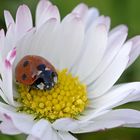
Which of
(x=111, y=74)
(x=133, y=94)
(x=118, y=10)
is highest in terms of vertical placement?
(x=118, y=10)

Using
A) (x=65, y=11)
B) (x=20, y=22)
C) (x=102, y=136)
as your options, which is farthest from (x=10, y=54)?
(x=65, y=11)

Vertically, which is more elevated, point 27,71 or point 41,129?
point 27,71

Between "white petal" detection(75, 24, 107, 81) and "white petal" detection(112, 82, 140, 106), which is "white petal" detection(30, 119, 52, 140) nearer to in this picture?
"white petal" detection(112, 82, 140, 106)

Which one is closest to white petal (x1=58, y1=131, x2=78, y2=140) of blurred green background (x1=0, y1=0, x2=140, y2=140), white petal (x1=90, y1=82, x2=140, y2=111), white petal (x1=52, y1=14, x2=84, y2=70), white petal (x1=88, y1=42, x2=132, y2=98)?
white petal (x1=90, y1=82, x2=140, y2=111)

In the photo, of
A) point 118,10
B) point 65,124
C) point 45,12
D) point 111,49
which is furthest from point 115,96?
point 118,10

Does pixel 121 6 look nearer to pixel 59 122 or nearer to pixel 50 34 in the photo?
pixel 50 34

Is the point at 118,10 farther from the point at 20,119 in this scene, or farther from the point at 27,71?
the point at 20,119
